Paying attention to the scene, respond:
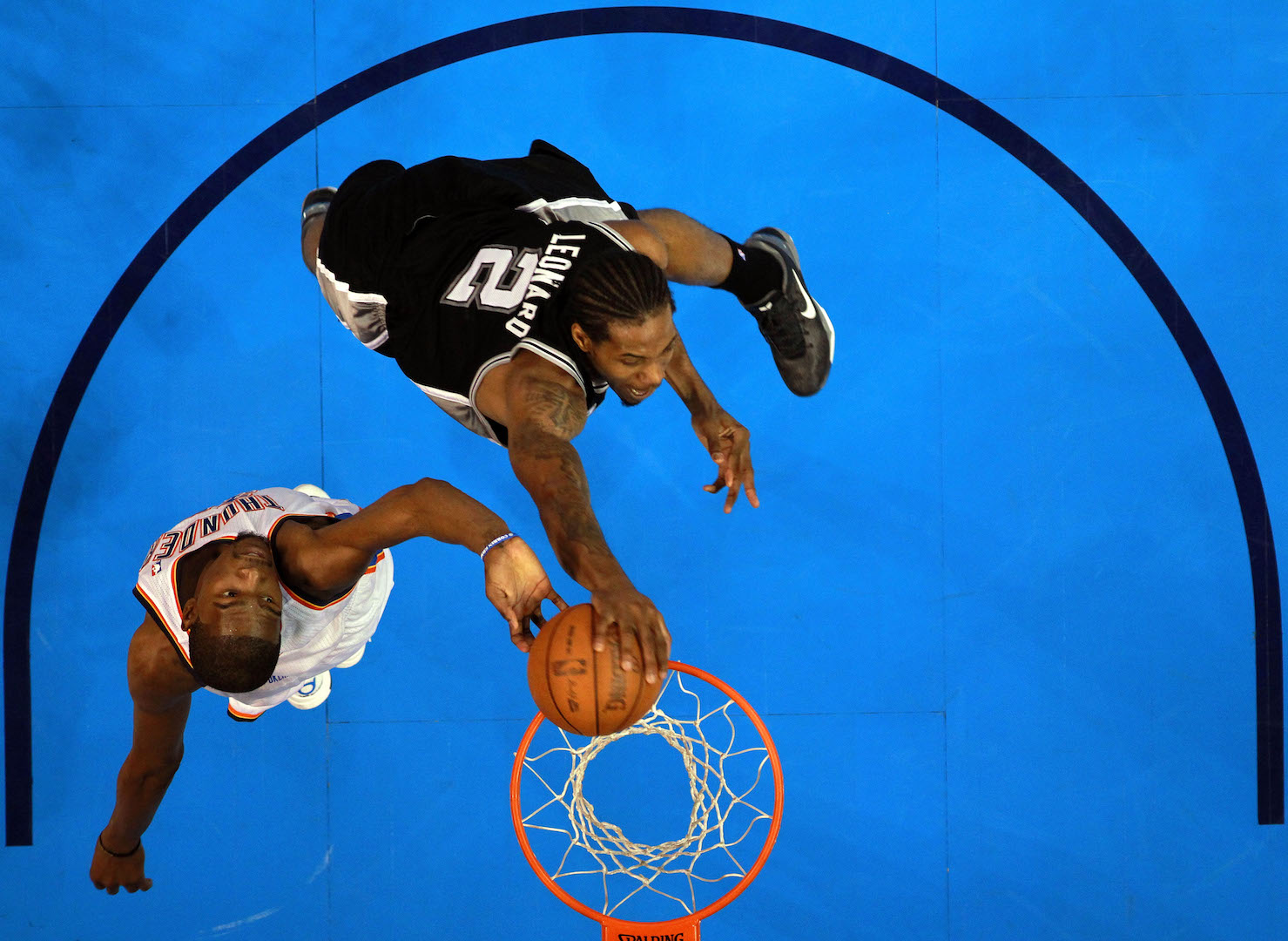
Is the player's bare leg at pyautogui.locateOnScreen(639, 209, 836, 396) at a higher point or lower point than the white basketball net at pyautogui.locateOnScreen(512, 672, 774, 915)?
higher

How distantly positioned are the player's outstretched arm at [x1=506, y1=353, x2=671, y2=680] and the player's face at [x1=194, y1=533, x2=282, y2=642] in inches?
40.5

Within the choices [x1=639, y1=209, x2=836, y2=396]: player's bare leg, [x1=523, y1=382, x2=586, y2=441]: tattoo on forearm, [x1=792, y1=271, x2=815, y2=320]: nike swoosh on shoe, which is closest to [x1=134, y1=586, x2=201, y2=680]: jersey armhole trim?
[x1=523, y1=382, x2=586, y2=441]: tattoo on forearm

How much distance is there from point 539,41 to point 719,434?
2.14 meters

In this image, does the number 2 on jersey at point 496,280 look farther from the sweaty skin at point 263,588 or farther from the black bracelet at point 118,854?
the black bracelet at point 118,854

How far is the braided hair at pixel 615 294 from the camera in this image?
8.08 ft

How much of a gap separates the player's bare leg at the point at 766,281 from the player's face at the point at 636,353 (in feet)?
2.23

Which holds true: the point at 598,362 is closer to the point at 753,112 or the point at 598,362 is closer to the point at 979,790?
the point at 753,112

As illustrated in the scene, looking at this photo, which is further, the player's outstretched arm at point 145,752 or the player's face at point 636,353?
the player's outstretched arm at point 145,752

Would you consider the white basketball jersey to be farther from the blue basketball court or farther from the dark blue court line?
the dark blue court line

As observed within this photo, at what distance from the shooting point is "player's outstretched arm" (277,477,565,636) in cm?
228

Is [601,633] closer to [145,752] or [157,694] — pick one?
[157,694]

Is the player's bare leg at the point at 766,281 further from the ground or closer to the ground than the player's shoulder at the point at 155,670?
further from the ground

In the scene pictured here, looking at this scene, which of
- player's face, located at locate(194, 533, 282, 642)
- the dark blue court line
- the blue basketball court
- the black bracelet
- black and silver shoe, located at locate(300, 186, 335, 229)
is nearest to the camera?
player's face, located at locate(194, 533, 282, 642)

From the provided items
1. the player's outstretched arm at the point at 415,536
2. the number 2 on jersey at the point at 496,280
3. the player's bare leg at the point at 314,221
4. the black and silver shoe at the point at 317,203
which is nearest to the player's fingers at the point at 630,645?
the player's outstretched arm at the point at 415,536
